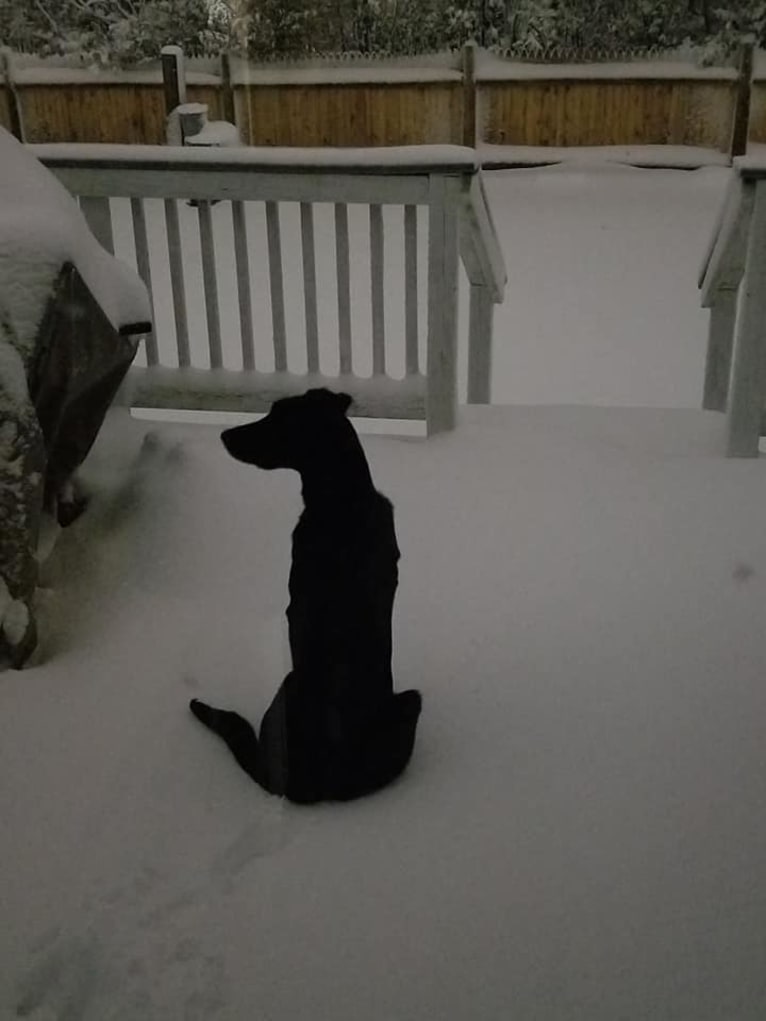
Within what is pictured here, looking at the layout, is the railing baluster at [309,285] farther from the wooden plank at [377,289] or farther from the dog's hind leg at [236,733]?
the dog's hind leg at [236,733]

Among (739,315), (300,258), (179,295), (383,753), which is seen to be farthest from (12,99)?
(739,315)

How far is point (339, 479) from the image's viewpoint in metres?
1.00

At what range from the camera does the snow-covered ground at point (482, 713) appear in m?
0.88

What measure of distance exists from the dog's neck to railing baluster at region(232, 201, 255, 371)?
1.34 ft

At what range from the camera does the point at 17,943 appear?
0.91 m

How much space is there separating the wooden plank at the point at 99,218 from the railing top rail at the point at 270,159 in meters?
0.13

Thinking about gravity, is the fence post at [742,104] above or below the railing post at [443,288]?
above

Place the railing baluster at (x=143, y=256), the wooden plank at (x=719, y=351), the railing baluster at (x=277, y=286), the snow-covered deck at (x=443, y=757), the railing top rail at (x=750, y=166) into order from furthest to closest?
the wooden plank at (x=719, y=351) → the railing baluster at (x=143, y=256) → the railing baluster at (x=277, y=286) → the railing top rail at (x=750, y=166) → the snow-covered deck at (x=443, y=757)

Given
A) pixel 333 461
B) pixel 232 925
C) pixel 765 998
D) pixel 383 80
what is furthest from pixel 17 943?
pixel 383 80

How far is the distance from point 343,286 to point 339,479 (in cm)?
54

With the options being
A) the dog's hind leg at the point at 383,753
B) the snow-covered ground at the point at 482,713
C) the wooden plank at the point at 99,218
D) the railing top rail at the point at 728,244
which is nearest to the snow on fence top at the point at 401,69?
the snow-covered ground at the point at 482,713

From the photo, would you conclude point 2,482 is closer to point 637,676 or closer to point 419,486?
point 419,486

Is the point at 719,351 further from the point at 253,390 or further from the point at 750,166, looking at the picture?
the point at 253,390

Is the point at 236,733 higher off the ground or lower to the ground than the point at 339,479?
lower
